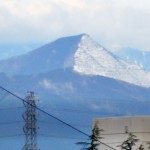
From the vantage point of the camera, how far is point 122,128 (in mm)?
56656

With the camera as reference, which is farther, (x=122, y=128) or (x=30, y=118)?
(x=122, y=128)

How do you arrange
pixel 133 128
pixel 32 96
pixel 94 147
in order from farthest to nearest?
pixel 133 128 → pixel 32 96 → pixel 94 147

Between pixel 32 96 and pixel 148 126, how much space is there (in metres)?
10.0

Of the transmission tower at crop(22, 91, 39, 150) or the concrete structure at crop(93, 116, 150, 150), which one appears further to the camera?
the concrete structure at crop(93, 116, 150, 150)

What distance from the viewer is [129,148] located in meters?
28.2

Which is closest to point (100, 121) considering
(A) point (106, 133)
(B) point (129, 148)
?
(A) point (106, 133)

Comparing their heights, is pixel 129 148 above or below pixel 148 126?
below

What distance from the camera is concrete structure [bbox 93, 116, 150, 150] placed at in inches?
2190

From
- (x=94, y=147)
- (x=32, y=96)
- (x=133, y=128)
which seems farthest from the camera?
(x=133, y=128)

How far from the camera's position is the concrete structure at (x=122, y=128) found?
55625mm

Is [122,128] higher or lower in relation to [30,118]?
Result: higher

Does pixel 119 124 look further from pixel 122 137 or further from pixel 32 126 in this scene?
pixel 32 126

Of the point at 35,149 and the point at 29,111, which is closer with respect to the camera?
the point at 29,111

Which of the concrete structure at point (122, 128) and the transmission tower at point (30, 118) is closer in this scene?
the transmission tower at point (30, 118)
